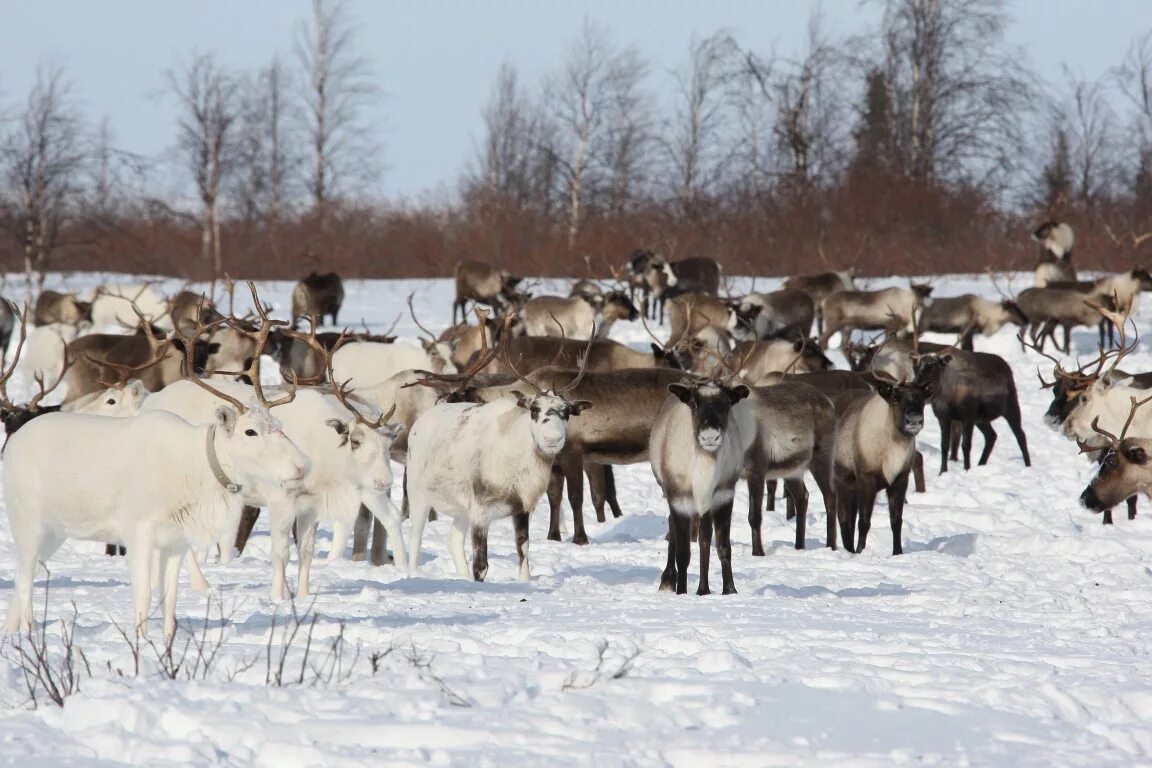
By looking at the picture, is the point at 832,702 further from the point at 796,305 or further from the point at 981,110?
the point at 981,110

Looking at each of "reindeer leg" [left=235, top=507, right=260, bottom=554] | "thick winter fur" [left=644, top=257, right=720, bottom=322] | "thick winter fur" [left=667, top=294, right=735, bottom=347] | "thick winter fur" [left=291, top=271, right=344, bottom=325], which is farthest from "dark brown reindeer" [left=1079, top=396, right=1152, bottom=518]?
"thick winter fur" [left=291, top=271, right=344, bottom=325]

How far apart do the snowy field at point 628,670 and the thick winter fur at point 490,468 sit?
329 millimetres

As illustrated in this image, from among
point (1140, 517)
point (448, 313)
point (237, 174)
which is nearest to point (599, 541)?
point (1140, 517)

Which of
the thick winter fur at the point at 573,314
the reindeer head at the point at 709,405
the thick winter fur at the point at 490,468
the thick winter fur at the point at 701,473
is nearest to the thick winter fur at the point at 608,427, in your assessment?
the thick winter fur at the point at 490,468

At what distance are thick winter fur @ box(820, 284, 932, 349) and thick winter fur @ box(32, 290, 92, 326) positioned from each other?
1226 cm

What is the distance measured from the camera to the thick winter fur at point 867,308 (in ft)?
73.4

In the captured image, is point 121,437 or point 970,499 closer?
point 121,437

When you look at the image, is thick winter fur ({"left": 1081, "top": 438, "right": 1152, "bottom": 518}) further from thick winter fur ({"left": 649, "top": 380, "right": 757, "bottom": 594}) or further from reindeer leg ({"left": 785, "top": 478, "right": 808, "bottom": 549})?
thick winter fur ({"left": 649, "top": 380, "right": 757, "bottom": 594})

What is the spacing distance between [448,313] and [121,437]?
68.3ft

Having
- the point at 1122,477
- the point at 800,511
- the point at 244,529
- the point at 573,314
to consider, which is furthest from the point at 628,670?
the point at 573,314

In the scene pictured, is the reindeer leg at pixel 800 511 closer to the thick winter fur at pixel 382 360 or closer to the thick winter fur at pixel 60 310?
the thick winter fur at pixel 382 360

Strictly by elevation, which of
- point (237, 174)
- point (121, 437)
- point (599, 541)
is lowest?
point (599, 541)

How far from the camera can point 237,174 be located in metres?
45.9

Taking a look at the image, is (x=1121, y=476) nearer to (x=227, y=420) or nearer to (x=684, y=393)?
(x=684, y=393)
